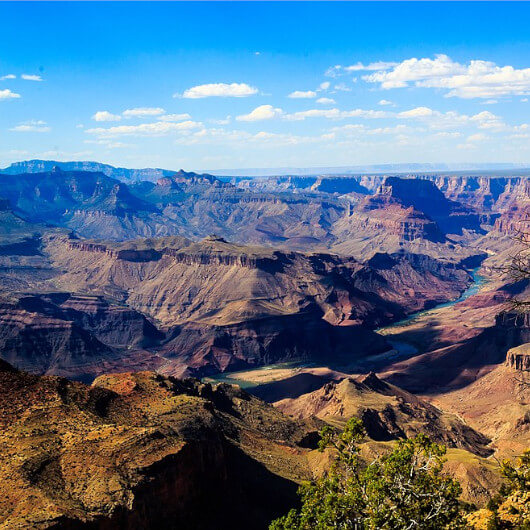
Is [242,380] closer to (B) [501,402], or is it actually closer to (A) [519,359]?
(B) [501,402]

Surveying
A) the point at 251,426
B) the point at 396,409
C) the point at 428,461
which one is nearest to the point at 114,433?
the point at 428,461

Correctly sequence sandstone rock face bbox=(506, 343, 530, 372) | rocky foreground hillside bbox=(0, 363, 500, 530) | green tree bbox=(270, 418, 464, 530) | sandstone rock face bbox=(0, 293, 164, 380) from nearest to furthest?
1. green tree bbox=(270, 418, 464, 530)
2. rocky foreground hillside bbox=(0, 363, 500, 530)
3. sandstone rock face bbox=(506, 343, 530, 372)
4. sandstone rock face bbox=(0, 293, 164, 380)

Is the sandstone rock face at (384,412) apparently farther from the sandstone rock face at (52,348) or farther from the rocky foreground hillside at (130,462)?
the sandstone rock face at (52,348)

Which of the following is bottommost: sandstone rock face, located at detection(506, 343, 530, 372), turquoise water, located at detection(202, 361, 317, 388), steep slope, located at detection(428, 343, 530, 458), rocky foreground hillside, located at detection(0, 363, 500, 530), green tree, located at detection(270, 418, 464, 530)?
turquoise water, located at detection(202, 361, 317, 388)

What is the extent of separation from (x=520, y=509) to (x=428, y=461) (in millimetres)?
7132

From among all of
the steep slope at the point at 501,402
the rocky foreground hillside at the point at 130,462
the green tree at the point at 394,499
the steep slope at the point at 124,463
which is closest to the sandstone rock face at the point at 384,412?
the steep slope at the point at 501,402

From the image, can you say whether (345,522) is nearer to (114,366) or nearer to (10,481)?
(10,481)

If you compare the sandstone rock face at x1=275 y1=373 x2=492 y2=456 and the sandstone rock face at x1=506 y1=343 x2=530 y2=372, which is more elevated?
the sandstone rock face at x1=506 y1=343 x2=530 y2=372

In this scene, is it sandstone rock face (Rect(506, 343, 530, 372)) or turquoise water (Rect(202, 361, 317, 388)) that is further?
turquoise water (Rect(202, 361, 317, 388))

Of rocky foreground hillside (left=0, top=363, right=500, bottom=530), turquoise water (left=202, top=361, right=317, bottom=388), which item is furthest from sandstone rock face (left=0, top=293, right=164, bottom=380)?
rocky foreground hillside (left=0, top=363, right=500, bottom=530)

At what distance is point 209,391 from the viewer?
306ft

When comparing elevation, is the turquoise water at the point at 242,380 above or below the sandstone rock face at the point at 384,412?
below

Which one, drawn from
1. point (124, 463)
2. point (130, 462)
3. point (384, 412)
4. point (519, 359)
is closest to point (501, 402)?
point (519, 359)

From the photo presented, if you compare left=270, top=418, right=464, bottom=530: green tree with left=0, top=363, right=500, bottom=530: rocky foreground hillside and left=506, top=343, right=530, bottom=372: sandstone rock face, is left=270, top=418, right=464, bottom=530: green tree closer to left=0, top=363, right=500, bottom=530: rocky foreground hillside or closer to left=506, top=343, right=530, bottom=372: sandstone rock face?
left=0, top=363, right=500, bottom=530: rocky foreground hillside
